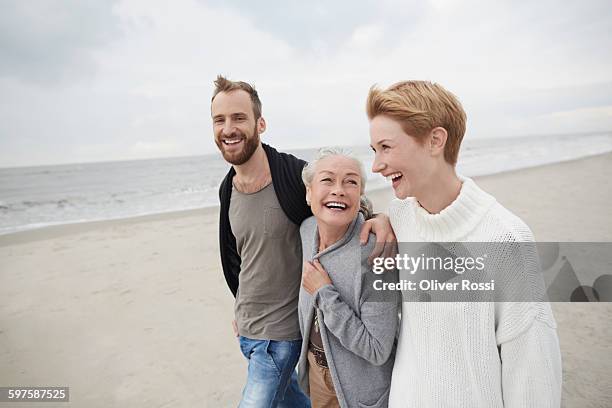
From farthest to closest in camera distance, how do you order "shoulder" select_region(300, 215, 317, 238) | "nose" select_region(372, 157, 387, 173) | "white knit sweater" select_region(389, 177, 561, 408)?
"shoulder" select_region(300, 215, 317, 238) < "nose" select_region(372, 157, 387, 173) < "white knit sweater" select_region(389, 177, 561, 408)

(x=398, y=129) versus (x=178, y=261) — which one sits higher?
(x=398, y=129)

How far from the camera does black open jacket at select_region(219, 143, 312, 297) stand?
2500 mm

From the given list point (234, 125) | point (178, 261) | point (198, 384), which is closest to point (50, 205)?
point (178, 261)

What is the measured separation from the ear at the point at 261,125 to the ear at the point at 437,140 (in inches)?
58.5

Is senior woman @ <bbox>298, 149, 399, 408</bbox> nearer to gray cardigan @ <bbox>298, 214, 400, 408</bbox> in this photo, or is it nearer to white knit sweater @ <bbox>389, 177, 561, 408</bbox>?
gray cardigan @ <bbox>298, 214, 400, 408</bbox>

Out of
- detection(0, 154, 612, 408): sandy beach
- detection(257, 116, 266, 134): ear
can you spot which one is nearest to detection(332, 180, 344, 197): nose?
detection(257, 116, 266, 134): ear

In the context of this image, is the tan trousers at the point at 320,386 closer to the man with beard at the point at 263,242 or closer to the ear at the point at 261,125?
the man with beard at the point at 263,242

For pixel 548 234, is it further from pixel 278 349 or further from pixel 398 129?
pixel 398 129

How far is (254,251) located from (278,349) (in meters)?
0.68

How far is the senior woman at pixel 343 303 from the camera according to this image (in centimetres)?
183

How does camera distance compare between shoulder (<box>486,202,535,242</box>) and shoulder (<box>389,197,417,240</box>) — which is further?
shoulder (<box>389,197,417,240</box>)

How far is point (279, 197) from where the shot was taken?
2518mm

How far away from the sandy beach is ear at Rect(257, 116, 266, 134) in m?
2.87

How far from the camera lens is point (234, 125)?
253 centimetres
